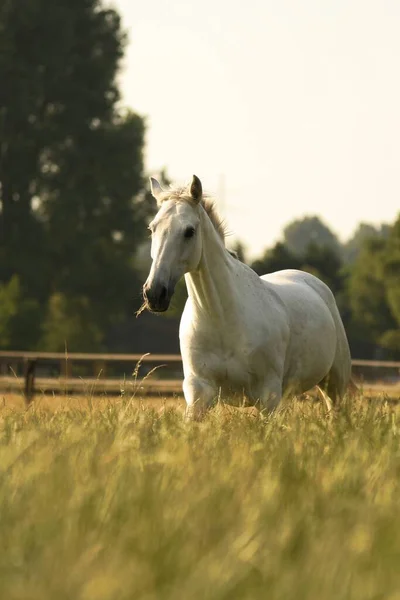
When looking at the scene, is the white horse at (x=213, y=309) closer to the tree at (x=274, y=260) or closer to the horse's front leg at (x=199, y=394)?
the horse's front leg at (x=199, y=394)

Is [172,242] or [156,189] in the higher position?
[156,189]

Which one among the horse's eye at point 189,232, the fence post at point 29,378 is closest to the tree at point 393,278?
the fence post at point 29,378

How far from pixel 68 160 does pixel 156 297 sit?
4289cm

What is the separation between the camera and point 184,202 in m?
7.99

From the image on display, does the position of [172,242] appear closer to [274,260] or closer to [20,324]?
[20,324]

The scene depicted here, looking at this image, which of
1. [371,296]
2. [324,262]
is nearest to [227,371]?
[371,296]

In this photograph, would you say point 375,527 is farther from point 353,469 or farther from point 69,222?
point 69,222

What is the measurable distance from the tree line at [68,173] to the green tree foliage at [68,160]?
43 mm

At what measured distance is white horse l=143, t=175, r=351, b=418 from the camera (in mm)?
7758

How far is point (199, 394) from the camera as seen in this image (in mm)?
8000

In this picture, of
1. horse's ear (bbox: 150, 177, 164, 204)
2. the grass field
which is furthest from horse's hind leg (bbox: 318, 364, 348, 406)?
the grass field

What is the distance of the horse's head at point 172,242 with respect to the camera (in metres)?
7.41

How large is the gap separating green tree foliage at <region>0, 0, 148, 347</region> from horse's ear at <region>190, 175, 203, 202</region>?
39.3m

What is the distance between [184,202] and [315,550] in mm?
4871
